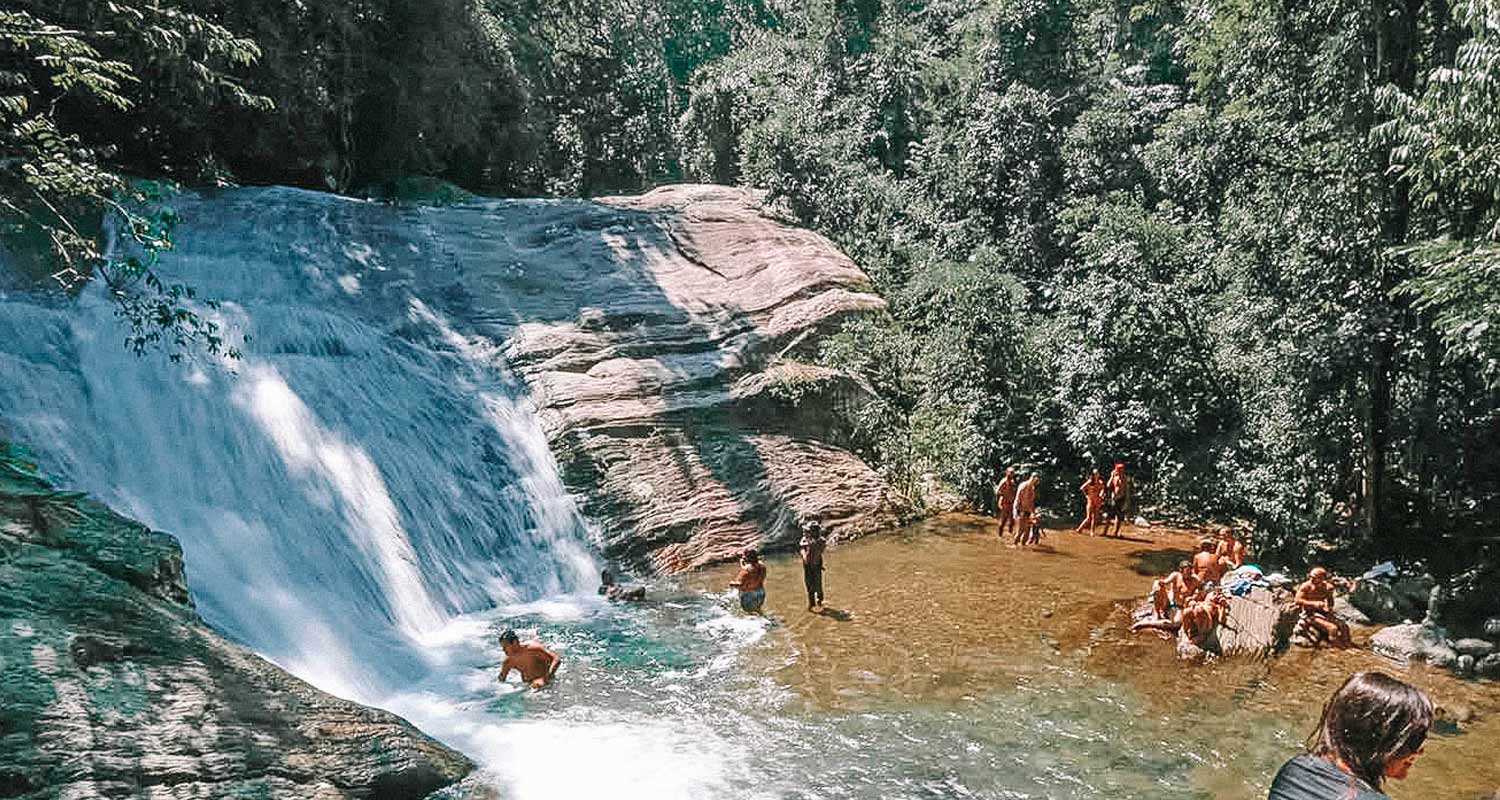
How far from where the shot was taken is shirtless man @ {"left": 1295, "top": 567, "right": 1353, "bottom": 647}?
10.2 metres

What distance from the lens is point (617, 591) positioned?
12.0 m

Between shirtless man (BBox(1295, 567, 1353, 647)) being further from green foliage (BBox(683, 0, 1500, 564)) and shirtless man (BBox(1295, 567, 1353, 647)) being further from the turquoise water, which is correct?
the turquoise water

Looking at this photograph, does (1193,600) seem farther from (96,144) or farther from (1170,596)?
(96,144)

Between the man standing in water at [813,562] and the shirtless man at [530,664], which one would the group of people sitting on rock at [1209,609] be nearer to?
the man standing in water at [813,562]

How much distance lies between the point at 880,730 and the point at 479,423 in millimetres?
7960

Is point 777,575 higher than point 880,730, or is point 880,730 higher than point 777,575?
point 777,575

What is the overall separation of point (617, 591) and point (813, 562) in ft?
7.95

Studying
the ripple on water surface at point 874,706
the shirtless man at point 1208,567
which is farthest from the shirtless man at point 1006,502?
the shirtless man at point 1208,567

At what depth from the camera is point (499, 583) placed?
12.2 meters

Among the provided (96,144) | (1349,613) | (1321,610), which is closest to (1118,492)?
(1349,613)

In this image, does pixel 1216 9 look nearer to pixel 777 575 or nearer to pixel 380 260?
pixel 777 575

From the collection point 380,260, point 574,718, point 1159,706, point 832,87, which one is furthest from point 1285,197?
point 832,87

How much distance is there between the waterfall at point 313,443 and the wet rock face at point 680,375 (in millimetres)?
720

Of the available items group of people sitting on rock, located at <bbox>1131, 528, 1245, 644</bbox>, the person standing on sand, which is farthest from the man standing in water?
the person standing on sand
